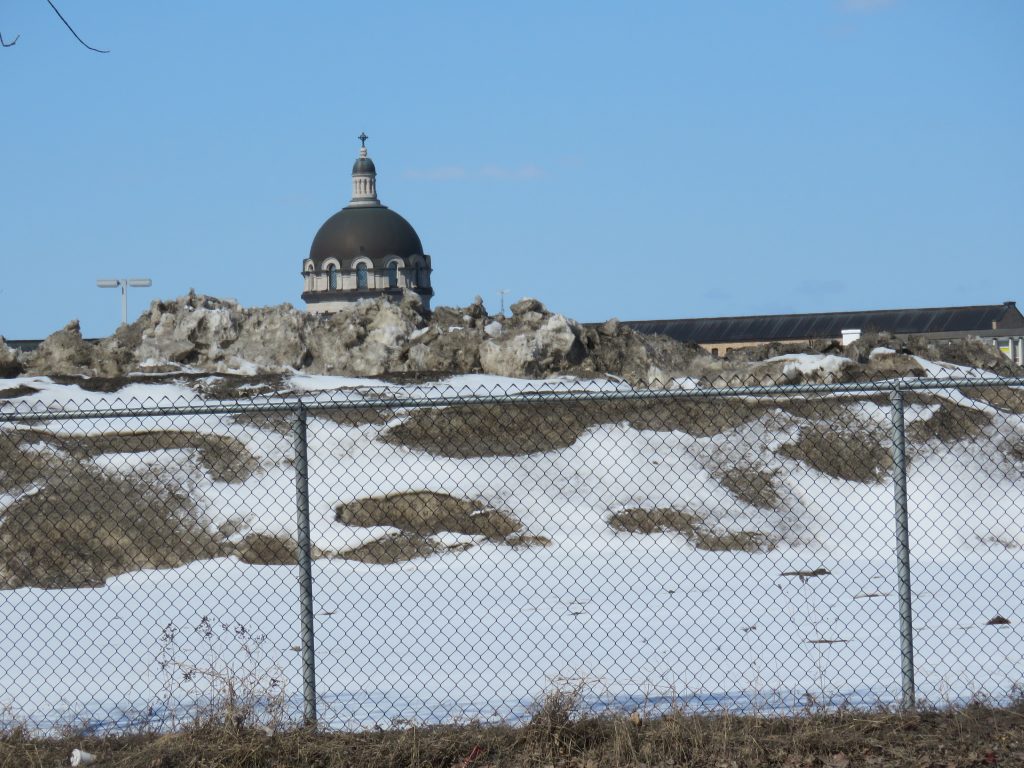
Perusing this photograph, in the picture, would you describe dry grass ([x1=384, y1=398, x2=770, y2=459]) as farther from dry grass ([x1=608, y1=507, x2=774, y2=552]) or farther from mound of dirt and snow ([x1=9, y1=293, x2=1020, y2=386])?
mound of dirt and snow ([x1=9, y1=293, x2=1020, y2=386])

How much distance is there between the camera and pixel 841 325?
332 feet

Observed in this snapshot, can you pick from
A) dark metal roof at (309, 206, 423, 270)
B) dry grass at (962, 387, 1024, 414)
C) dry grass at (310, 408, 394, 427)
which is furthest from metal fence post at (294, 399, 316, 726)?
dark metal roof at (309, 206, 423, 270)

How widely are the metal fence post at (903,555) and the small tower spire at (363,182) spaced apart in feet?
398

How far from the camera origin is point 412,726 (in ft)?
20.1

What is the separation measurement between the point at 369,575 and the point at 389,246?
110 metres

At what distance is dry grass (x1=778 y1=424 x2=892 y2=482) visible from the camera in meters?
16.2

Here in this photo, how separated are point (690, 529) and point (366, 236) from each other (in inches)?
4298

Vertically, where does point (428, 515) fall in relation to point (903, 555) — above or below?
A: below

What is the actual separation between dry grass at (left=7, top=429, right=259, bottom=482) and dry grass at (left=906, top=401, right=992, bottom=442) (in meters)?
8.57

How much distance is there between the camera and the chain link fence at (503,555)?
7059 mm

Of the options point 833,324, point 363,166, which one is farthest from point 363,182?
point 833,324

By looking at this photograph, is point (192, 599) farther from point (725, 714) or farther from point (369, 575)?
point (725, 714)

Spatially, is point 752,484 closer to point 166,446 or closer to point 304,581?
point 166,446

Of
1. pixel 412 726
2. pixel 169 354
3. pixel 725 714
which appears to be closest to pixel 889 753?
pixel 725 714
